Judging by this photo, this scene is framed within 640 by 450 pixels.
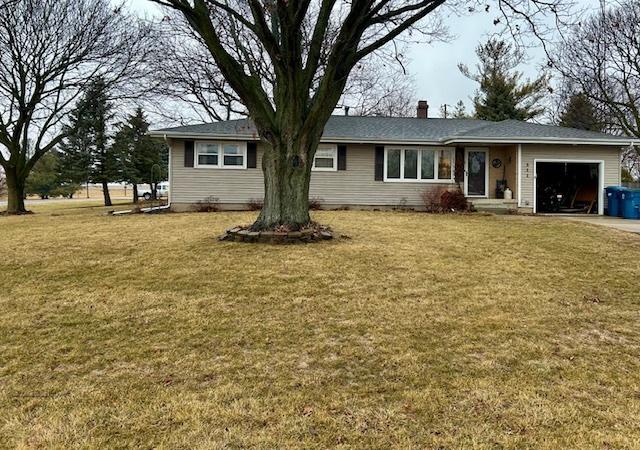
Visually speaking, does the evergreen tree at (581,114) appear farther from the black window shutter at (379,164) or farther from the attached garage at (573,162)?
the black window shutter at (379,164)

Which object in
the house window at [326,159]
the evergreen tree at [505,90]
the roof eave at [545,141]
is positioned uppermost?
the evergreen tree at [505,90]

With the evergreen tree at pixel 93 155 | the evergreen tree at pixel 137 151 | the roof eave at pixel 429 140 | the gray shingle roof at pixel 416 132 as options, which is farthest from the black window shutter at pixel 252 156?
the evergreen tree at pixel 93 155

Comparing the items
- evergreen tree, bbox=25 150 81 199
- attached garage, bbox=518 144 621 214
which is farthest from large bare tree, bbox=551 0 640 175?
evergreen tree, bbox=25 150 81 199

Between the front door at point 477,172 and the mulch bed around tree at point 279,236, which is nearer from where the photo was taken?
the mulch bed around tree at point 279,236

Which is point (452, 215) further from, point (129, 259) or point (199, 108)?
point (199, 108)

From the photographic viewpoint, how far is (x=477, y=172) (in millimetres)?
16234

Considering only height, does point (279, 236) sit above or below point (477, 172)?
below

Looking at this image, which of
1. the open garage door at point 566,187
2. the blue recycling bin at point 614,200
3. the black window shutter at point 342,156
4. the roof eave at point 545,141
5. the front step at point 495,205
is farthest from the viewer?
the open garage door at point 566,187

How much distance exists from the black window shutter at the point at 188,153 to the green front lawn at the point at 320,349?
8.72m

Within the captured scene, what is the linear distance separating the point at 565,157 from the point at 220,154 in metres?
12.0

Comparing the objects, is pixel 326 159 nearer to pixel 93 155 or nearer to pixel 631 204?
pixel 631 204

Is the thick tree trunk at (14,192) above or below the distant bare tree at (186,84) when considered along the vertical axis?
below

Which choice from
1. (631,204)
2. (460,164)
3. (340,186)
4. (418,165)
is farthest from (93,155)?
(631,204)

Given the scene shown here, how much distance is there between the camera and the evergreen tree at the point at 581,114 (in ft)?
86.8
